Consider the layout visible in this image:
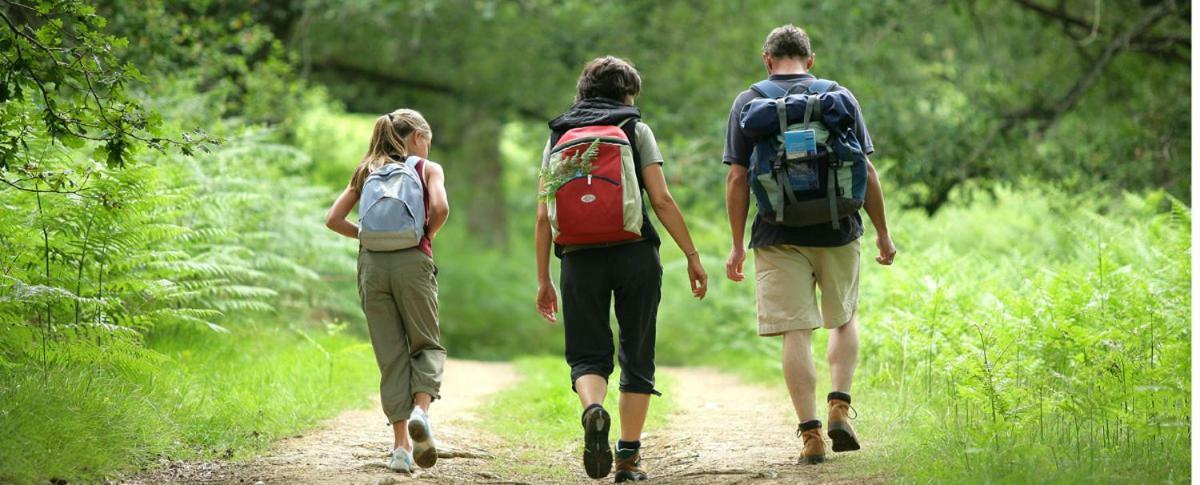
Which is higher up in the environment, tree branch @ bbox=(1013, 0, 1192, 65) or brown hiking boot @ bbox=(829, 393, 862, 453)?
tree branch @ bbox=(1013, 0, 1192, 65)

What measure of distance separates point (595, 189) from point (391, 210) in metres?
1.00

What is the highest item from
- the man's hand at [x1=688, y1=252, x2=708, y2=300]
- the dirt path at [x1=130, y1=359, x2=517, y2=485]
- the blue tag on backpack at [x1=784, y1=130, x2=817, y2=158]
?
the blue tag on backpack at [x1=784, y1=130, x2=817, y2=158]

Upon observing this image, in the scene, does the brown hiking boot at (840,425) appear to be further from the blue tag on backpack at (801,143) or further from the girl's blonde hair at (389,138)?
the girl's blonde hair at (389,138)

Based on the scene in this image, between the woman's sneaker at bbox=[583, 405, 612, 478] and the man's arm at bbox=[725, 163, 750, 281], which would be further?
the man's arm at bbox=[725, 163, 750, 281]

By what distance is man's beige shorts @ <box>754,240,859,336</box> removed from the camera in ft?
18.3

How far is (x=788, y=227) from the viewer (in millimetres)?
5539

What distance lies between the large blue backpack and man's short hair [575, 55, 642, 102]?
58cm

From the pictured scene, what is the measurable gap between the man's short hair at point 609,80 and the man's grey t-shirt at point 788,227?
0.50 meters

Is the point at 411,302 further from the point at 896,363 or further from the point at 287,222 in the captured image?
the point at 287,222

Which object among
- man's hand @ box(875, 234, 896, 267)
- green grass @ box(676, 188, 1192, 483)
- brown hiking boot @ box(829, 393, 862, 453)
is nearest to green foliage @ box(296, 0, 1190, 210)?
green grass @ box(676, 188, 1192, 483)

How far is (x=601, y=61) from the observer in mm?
5559

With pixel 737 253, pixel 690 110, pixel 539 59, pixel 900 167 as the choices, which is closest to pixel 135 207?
pixel 737 253

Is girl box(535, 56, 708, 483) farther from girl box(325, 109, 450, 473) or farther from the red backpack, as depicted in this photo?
girl box(325, 109, 450, 473)

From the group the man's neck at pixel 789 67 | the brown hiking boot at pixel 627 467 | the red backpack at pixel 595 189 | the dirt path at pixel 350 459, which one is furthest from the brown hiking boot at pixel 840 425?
the dirt path at pixel 350 459
